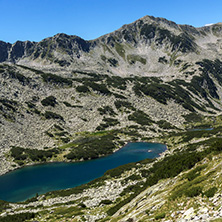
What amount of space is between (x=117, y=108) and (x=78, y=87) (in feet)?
132

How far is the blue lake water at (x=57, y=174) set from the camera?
6381cm

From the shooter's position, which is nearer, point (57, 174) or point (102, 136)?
point (57, 174)

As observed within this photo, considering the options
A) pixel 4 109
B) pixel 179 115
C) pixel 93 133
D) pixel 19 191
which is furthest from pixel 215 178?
pixel 179 115

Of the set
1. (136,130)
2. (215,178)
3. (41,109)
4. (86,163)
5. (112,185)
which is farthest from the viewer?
(41,109)

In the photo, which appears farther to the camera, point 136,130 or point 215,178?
point 136,130

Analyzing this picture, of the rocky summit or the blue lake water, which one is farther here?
the blue lake water

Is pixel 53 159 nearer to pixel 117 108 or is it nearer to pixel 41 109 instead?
pixel 41 109

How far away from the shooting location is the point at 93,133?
127 m

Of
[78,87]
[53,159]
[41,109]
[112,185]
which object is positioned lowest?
[112,185]

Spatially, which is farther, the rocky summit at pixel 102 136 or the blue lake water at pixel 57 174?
the blue lake water at pixel 57 174

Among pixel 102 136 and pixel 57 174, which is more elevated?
pixel 102 136

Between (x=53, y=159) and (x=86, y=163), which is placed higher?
(x=53, y=159)

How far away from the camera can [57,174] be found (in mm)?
76938

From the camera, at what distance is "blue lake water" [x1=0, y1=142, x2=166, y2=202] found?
209 feet
